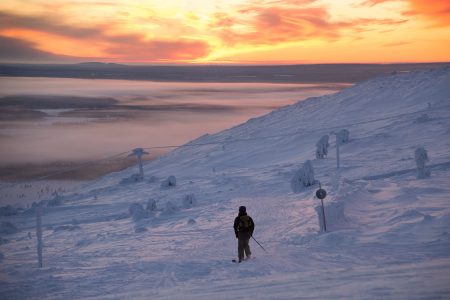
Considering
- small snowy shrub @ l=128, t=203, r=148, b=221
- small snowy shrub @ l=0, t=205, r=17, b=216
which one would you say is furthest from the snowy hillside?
small snowy shrub @ l=0, t=205, r=17, b=216

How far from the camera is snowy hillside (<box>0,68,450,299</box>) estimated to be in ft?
28.2

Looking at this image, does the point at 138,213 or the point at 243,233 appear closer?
the point at 243,233

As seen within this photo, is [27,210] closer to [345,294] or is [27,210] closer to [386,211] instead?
[386,211]

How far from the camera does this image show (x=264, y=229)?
1310 centimetres

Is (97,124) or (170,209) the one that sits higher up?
(97,124)

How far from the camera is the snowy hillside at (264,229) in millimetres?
8602

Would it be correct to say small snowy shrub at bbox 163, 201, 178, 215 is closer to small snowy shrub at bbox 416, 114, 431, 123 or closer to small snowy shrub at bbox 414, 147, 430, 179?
small snowy shrub at bbox 414, 147, 430, 179

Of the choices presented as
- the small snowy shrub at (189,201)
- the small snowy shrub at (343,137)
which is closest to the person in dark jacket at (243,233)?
the small snowy shrub at (189,201)

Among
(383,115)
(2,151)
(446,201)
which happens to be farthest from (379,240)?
(2,151)

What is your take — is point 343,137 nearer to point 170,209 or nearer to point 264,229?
point 170,209

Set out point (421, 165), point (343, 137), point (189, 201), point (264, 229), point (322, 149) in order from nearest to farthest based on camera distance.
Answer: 1. point (264, 229)
2. point (421, 165)
3. point (189, 201)
4. point (322, 149)
5. point (343, 137)

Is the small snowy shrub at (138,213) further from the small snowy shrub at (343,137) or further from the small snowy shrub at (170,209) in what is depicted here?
the small snowy shrub at (343,137)

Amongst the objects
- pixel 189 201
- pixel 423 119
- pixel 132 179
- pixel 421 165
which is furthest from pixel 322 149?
pixel 132 179

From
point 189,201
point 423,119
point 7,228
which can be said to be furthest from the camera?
point 423,119
